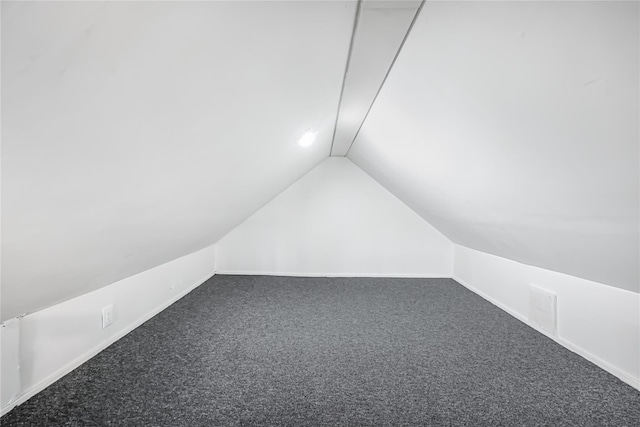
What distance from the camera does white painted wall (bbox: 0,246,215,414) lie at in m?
1.68

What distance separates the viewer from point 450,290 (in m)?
3.95

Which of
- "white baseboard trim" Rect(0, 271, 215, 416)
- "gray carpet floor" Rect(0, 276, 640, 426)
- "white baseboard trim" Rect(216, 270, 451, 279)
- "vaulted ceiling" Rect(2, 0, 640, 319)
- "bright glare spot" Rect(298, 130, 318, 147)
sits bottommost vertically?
"gray carpet floor" Rect(0, 276, 640, 426)

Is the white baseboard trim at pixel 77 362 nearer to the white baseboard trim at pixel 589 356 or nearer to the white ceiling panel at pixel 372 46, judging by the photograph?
the white ceiling panel at pixel 372 46

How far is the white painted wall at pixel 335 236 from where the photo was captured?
4605mm

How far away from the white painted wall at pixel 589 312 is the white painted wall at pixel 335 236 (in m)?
1.36

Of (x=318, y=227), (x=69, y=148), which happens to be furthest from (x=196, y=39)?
(x=318, y=227)

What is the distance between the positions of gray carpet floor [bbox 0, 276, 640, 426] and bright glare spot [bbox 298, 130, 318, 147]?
1.56 meters

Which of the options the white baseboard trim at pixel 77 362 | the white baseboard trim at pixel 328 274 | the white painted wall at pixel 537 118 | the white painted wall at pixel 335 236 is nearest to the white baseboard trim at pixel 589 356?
the white painted wall at pixel 537 118

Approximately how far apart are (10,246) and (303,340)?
6.15 ft

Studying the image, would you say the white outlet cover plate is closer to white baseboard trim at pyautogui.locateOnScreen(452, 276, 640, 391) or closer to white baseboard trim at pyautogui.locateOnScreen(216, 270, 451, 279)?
white baseboard trim at pyautogui.locateOnScreen(452, 276, 640, 391)

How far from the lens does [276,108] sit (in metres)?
1.63

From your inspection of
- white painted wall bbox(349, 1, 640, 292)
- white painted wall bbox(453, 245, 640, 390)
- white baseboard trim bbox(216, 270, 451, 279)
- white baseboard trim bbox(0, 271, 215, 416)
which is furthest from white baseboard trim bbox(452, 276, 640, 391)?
white baseboard trim bbox(0, 271, 215, 416)

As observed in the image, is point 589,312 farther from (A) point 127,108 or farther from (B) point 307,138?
(A) point 127,108

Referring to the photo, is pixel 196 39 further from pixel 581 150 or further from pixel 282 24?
pixel 581 150
